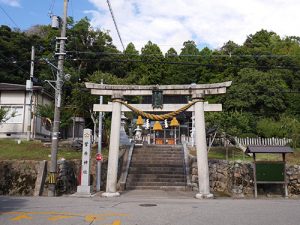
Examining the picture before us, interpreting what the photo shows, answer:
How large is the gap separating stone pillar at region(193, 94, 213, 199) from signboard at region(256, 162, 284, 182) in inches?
142

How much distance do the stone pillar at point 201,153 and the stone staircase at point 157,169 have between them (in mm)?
4273

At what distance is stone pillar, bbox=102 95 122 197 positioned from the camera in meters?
16.3

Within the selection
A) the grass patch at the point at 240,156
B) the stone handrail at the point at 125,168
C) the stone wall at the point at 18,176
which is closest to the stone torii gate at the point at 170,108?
the stone handrail at the point at 125,168

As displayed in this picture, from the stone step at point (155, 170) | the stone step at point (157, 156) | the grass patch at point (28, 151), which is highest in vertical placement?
the grass patch at point (28, 151)

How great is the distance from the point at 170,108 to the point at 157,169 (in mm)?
6297

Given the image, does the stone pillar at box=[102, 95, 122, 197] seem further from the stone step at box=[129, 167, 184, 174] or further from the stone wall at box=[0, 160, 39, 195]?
the stone wall at box=[0, 160, 39, 195]

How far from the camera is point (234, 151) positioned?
2653 cm

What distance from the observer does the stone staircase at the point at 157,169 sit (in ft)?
66.4

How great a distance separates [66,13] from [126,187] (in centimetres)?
1072

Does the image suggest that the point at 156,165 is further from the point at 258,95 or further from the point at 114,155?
the point at 258,95

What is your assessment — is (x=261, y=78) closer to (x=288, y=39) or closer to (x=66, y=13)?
(x=288, y=39)

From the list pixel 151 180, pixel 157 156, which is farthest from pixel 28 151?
pixel 151 180

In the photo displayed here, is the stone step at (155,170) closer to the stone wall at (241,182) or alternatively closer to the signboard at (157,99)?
the stone wall at (241,182)

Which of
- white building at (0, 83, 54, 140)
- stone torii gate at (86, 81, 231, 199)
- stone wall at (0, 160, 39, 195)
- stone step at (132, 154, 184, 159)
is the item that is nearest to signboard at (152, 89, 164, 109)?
stone torii gate at (86, 81, 231, 199)
